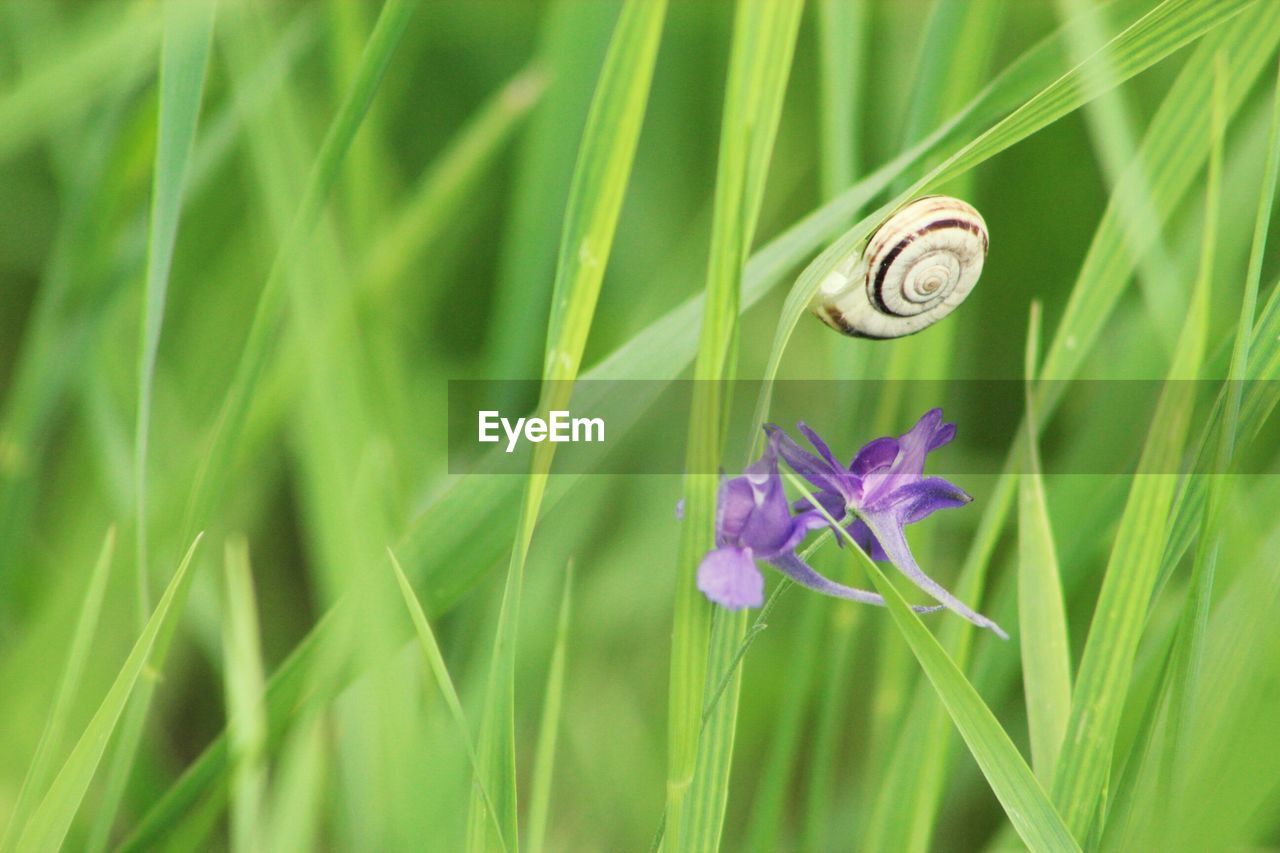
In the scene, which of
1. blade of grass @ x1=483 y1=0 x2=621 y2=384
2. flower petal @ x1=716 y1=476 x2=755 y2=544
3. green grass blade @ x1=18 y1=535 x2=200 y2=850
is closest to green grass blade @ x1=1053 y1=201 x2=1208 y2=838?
flower petal @ x1=716 y1=476 x2=755 y2=544

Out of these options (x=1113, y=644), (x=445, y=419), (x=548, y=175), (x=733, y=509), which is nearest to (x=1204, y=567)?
(x=1113, y=644)

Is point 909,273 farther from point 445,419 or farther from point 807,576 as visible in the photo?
point 445,419

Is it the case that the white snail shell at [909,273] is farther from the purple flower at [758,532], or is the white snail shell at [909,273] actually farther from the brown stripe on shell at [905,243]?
the purple flower at [758,532]

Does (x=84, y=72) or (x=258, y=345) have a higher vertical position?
(x=84, y=72)

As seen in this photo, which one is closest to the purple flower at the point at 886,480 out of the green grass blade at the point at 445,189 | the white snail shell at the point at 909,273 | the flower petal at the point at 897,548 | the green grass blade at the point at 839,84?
the flower petal at the point at 897,548

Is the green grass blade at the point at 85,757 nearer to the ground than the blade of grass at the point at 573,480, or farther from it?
nearer to the ground

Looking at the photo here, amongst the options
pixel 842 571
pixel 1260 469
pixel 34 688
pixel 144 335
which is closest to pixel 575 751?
pixel 842 571

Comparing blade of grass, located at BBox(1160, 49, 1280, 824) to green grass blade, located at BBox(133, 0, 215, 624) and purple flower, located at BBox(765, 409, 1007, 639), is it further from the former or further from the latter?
green grass blade, located at BBox(133, 0, 215, 624)
